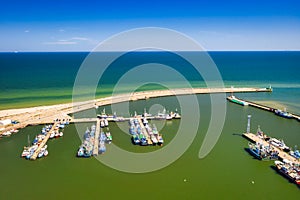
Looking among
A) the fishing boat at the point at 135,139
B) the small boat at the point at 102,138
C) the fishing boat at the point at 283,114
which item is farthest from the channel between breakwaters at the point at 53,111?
the fishing boat at the point at 283,114

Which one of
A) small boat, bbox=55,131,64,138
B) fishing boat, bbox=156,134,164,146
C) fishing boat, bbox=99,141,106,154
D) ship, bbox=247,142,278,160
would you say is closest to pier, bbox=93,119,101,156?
fishing boat, bbox=99,141,106,154

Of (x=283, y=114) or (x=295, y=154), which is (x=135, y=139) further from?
(x=283, y=114)

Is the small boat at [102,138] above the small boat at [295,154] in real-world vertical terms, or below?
above

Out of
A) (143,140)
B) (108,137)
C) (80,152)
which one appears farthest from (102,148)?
(143,140)

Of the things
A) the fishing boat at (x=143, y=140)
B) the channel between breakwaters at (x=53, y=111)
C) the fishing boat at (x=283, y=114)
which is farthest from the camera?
the fishing boat at (x=283, y=114)

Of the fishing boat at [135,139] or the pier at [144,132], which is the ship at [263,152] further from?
the fishing boat at [135,139]

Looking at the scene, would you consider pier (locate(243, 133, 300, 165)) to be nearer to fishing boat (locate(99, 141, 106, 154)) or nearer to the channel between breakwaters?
fishing boat (locate(99, 141, 106, 154))

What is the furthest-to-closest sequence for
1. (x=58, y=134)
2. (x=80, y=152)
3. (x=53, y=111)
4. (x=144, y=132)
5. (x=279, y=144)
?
(x=53, y=111) < (x=144, y=132) < (x=58, y=134) < (x=279, y=144) < (x=80, y=152)

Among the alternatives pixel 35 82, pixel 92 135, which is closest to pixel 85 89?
pixel 35 82
